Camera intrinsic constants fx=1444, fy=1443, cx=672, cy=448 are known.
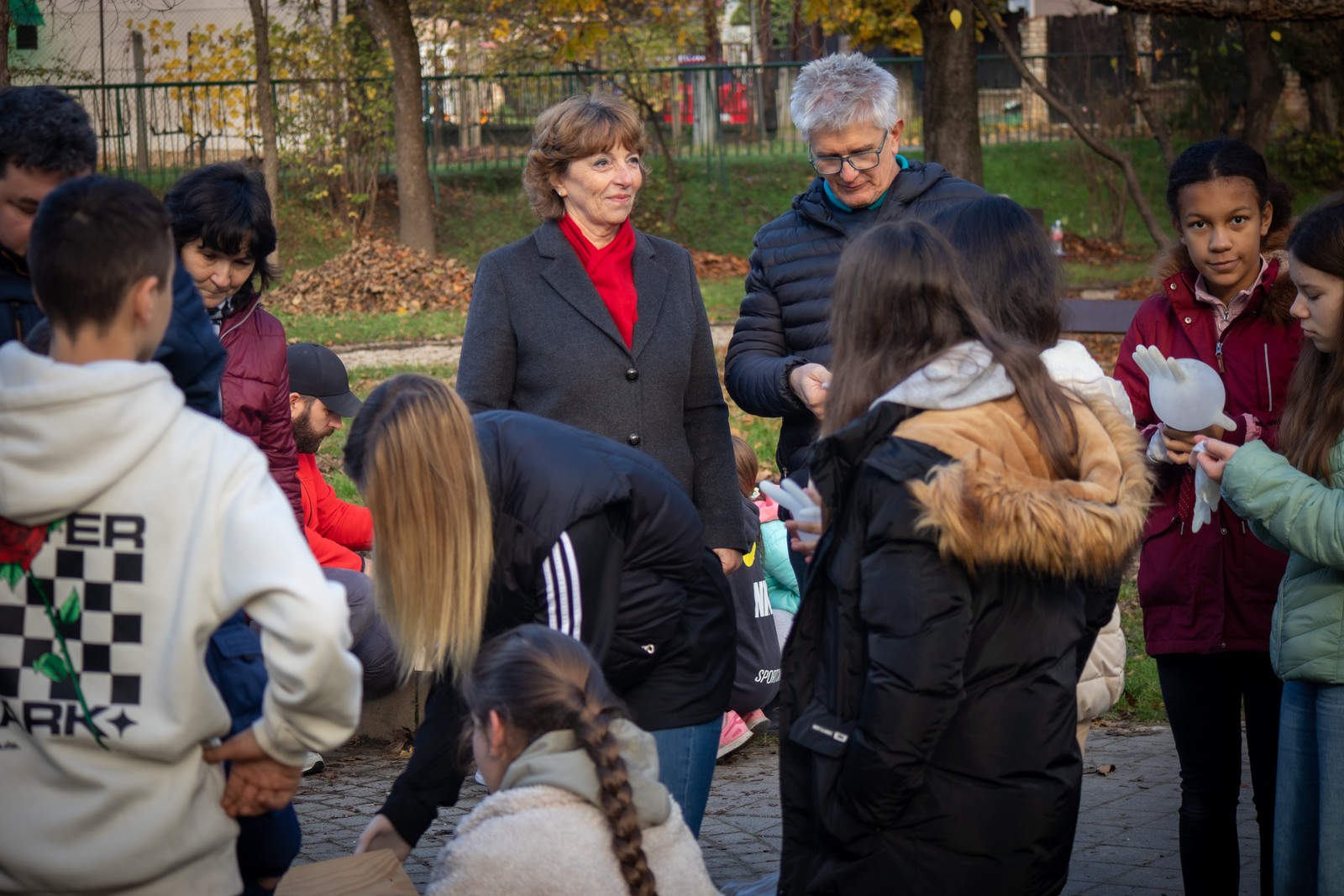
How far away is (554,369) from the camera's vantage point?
4.07 metres

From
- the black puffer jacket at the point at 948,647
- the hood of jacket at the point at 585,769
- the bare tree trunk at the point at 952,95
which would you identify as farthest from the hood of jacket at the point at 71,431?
the bare tree trunk at the point at 952,95

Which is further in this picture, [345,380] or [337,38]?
[337,38]

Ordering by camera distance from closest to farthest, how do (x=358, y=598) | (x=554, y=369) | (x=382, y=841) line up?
(x=382, y=841), (x=554, y=369), (x=358, y=598)

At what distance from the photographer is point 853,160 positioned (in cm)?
423

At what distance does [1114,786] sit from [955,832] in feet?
9.87

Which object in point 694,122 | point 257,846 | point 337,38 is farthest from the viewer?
point 694,122

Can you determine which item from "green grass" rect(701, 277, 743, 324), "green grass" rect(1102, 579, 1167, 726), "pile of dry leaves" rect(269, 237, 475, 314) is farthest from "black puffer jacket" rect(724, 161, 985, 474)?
"pile of dry leaves" rect(269, 237, 475, 314)

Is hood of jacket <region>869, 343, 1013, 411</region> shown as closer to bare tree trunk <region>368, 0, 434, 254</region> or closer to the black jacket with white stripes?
the black jacket with white stripes

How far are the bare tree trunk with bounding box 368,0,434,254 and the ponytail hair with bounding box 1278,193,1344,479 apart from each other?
16.0 m

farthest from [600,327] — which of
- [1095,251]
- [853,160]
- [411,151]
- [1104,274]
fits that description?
[1095,251]

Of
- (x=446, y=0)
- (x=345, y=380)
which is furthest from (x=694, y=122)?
(x=345, y=380)

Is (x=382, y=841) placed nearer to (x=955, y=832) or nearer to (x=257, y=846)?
(x=257, y=846)

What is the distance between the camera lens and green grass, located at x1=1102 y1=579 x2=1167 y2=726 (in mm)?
6508

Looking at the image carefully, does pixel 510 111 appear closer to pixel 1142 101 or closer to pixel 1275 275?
pixel 1142 101
